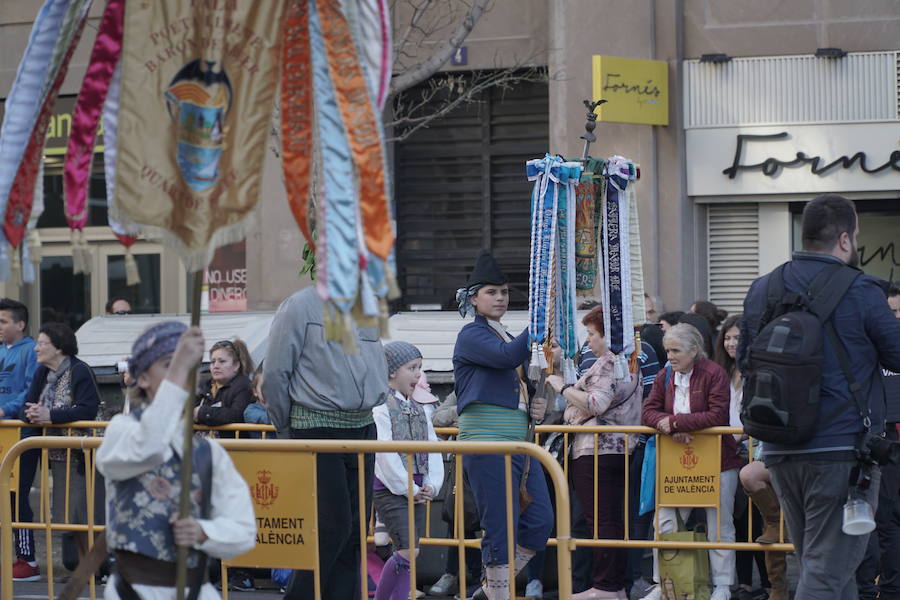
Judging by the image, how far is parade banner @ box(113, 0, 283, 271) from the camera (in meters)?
4.94

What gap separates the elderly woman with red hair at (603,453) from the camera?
9.60m

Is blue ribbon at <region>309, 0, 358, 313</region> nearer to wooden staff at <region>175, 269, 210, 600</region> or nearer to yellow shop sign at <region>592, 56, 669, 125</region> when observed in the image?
wooden staff at <region>175, 269, 210, 600</region>

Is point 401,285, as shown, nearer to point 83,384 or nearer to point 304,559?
point 83,384

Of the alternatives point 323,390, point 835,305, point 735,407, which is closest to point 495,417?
point 323,390

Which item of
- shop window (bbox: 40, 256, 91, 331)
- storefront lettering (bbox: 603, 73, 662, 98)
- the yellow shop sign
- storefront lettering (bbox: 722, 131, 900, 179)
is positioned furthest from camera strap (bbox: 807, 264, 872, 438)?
shop window (bbox: 40, 256, 91, 331)

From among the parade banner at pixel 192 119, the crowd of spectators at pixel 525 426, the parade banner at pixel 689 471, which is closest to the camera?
the parade banner at pixel 192 119

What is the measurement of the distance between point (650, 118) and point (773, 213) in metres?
1.89

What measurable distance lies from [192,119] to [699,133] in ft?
42.7

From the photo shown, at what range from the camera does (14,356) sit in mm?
11523

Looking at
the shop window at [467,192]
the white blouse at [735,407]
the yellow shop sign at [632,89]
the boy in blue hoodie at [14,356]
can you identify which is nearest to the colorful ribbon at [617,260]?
the white blouse at [735,407]

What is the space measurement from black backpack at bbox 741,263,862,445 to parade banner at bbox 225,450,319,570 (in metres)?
2.16

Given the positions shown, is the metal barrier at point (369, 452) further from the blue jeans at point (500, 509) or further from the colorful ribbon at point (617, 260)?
the colorful ribbon at point (617, 260)

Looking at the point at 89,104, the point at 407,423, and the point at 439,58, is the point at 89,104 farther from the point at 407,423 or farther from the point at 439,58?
the point at 439,58

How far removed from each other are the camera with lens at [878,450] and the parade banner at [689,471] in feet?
9.92
